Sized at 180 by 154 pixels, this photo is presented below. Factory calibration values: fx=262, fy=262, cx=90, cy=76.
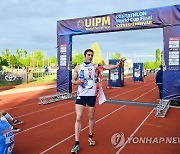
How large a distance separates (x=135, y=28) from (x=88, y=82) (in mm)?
8462

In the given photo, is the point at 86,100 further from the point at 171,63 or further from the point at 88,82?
the point at 171,63

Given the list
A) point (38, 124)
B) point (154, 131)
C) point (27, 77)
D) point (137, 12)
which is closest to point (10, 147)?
point (38, 124)

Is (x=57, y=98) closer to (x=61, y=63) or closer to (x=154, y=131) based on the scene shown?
(x=61, y=63)

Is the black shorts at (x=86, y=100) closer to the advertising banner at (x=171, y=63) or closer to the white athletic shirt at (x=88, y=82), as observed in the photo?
the white athletic shirt at (x=88, y=82)

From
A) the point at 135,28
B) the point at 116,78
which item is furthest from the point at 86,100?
the point at 116,78

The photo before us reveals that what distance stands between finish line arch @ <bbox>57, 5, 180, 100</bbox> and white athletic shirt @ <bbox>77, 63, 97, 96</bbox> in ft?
24.0

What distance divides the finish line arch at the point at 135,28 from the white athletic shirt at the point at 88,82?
24.0ft

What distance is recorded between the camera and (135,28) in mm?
13047

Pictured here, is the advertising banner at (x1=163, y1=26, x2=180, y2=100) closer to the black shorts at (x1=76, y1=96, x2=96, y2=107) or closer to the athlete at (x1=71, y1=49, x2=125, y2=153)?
the athlete at (x1=71, y1=49, x2=125, y2=153)

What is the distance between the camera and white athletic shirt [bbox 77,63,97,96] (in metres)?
5.29

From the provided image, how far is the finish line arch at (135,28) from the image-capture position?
11641 mm

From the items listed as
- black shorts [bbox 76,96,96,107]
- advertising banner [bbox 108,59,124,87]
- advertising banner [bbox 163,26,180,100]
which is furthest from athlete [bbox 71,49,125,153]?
advertising banner [bbox 108,59,124,87]

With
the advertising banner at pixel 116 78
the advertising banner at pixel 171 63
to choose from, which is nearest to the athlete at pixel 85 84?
the advertising banner at pixel 171 63

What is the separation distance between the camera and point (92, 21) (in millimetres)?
14109
